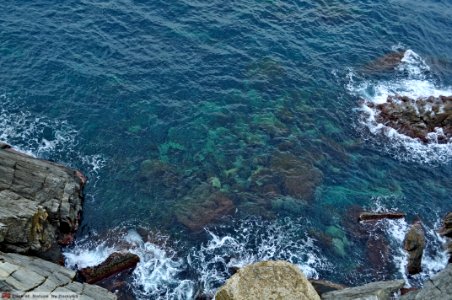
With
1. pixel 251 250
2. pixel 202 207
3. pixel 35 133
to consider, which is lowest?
pixel 251 250

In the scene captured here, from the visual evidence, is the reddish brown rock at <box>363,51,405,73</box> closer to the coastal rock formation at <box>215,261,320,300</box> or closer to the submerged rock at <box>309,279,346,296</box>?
the submerged rock at <box>309,279,346,296</box>

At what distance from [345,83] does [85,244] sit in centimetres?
3943

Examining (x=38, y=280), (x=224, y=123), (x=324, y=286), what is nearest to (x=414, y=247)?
(x=324, y=286)

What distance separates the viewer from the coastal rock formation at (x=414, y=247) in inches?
1670

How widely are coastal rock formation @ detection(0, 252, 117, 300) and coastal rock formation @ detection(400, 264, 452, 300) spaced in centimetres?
2398

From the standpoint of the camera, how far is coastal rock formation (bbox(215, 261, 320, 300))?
3316 cm

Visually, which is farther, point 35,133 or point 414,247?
Answer: point 35,133

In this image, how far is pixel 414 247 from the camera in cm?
4359

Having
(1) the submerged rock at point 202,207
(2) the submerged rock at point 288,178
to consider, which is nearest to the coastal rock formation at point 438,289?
(2) the submerged rock at point 288,178

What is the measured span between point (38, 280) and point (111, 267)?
9013mm

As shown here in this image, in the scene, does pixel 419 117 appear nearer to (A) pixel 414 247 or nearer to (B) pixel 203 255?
(A) pixel 414 247

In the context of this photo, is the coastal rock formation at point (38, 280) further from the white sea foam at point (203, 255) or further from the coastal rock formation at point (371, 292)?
the coastal rock formation at point (371, 292)

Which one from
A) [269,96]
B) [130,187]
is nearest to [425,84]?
[269,96]

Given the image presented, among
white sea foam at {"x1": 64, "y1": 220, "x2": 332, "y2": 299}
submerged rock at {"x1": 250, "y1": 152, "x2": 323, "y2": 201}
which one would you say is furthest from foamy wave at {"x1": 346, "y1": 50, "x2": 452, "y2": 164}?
white sea foam at {"x1": 64, "y1": 220, "x2": 332, "y2": 299}
